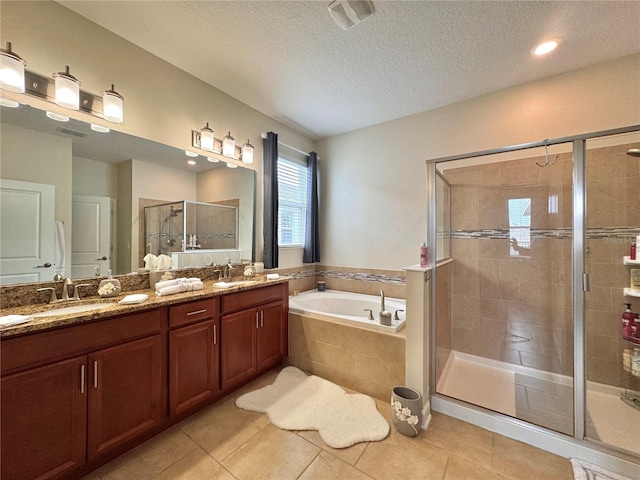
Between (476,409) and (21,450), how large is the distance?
8.31 ft

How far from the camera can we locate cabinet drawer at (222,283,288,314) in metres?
1.97

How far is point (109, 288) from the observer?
1678mm

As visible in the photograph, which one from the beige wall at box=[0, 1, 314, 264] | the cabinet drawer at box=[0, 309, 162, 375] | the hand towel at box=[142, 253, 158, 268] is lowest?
the cabinet drawer at box=[0, 309, 162, 375]

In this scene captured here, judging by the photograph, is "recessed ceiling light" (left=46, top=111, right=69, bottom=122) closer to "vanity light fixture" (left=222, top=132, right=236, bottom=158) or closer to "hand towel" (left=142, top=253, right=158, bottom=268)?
"hand towel" (left=142, top=253, right=158, bottom=268)

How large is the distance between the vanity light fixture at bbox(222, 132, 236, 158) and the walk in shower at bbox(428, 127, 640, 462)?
6.10ft

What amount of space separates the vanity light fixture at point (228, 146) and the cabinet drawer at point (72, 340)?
1.59m

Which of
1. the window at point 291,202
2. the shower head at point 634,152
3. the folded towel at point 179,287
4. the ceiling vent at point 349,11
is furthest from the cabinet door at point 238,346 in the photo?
the shower head at point 634,152

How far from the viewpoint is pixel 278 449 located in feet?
5.03

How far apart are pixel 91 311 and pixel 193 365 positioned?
729mm

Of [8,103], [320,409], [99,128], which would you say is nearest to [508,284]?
[320,409]

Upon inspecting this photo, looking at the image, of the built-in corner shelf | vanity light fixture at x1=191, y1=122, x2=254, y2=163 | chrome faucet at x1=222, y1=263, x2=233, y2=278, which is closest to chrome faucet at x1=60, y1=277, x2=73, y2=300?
chrome faucet at x1=222, y1=263, x2=233, y2=278

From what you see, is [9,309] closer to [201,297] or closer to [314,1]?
[201,297]

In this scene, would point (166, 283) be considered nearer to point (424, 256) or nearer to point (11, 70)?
point (11, 70)

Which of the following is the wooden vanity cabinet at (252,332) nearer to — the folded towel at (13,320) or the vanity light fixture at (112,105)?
the folded towel at (13,320)
